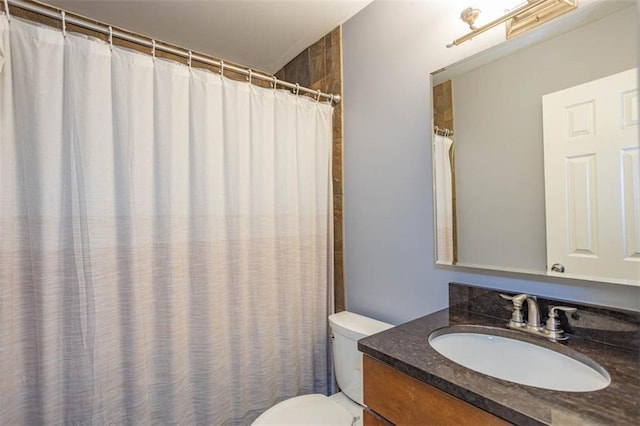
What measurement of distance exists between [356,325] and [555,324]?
0.78 metres

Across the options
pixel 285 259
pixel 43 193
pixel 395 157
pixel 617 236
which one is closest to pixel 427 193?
pixel 395 157

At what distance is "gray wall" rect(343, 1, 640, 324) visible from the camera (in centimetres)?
129

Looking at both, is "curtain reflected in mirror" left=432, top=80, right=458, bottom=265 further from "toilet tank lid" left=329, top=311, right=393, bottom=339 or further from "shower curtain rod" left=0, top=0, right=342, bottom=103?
"shower curtain rod" left=0, top=0, right=342, bottom=103

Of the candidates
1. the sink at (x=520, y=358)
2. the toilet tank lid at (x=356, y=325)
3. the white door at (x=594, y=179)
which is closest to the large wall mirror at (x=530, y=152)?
the white door at (x=594, y=179)

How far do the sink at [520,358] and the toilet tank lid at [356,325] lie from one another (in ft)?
1.43

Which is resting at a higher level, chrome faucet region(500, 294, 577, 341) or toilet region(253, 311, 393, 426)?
chrome faucet region(500, 294, 577, 341)

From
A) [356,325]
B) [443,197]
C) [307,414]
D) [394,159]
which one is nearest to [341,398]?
[307,414]

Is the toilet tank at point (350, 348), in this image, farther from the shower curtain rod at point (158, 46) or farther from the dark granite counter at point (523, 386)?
the shower curtain rod at point (158, 46)

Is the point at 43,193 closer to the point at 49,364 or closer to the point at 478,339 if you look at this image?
the point at 49,364

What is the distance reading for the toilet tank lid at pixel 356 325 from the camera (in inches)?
54.3

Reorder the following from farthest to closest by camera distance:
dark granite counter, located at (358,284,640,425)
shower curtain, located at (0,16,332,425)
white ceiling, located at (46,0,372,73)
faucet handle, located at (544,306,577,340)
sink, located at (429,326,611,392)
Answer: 1. white ceiling, located at (46,0,372,73)
2. shower curtain, located at (0,16,332,425)
3. faucet handle, located at (544,306,577,340)
4. sink, located at (429,326,611,392)
5. dark granite counter, located at (358,284,640,425)

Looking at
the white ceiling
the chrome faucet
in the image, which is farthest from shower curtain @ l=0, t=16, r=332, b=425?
the chrome faucet

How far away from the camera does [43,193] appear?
1.04m

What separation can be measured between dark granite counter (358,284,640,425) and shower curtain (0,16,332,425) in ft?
2.57
